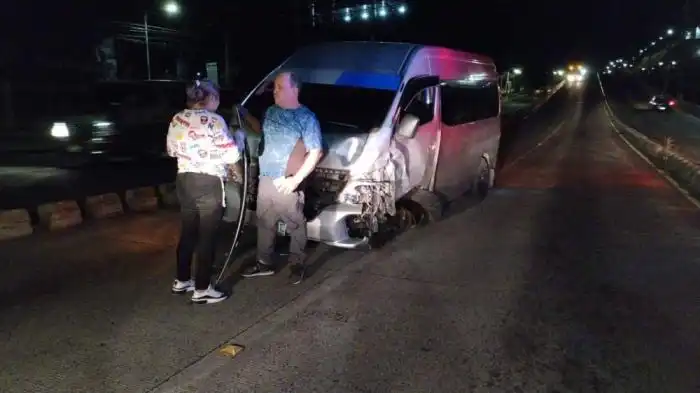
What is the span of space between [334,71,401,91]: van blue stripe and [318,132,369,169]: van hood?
0.93 m

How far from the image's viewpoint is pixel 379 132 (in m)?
6.85

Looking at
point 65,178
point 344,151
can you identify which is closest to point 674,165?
point 344,151

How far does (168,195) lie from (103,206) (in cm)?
103

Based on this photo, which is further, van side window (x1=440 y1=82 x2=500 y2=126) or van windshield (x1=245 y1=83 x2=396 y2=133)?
van side window (x1=440 y1=82 x2=500 y2=126)

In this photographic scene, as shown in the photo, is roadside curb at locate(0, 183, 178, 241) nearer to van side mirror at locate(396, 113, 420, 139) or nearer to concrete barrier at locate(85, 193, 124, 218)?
concrete barrier at locate(85, 193, 124, 218)

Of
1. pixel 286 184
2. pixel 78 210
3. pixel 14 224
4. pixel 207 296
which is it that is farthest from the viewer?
pixel 78 210

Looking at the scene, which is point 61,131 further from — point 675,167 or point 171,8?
point 171,8

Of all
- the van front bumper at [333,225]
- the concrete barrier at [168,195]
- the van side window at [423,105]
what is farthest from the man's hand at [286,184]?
the concrete barrier at [168,195]

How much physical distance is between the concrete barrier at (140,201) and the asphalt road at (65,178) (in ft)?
5.46

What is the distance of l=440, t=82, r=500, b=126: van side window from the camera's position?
8.73 metres

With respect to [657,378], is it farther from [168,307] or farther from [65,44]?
[65,44]

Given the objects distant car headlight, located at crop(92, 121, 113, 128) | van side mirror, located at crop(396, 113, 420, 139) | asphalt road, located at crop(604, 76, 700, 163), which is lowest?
asphalt road, located at crop(604, 76, 700, 163)

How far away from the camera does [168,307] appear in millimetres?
5230

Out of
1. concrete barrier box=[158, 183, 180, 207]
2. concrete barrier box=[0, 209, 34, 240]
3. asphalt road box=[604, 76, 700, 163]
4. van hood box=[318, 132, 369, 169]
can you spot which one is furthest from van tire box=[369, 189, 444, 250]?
asphalt road box=[604, 76, 700, 163]
